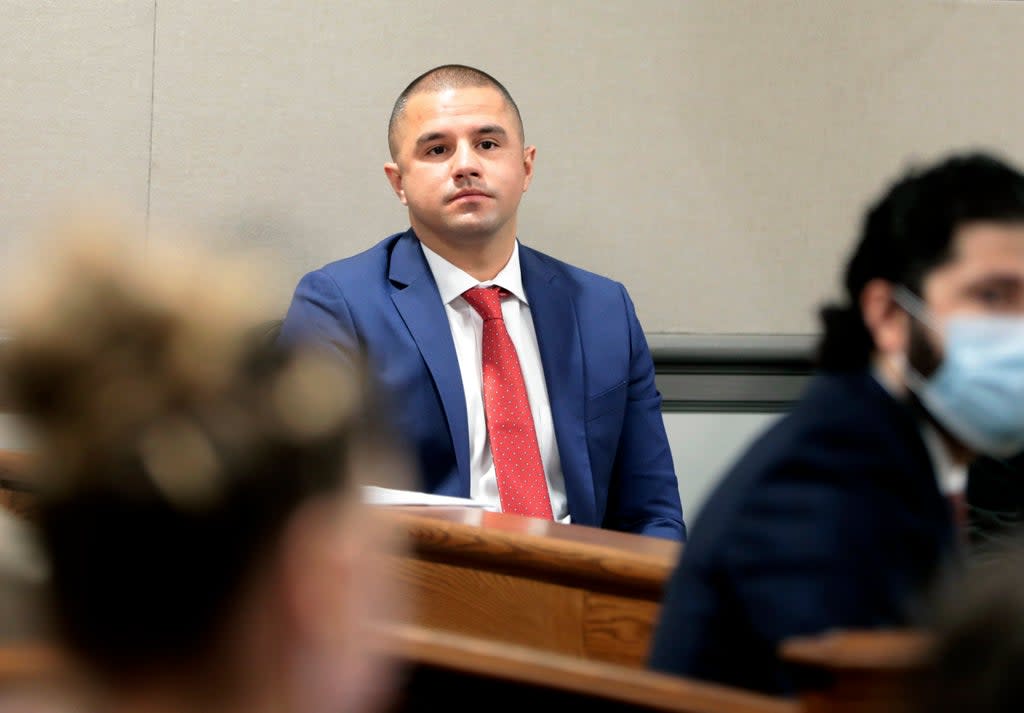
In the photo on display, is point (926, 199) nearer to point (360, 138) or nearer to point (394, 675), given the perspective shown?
point (394, 675)

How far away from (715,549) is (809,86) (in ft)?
7.75

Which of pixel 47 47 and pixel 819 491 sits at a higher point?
pixel 47 47

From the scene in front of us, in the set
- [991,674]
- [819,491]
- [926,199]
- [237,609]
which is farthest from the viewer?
[926,199]

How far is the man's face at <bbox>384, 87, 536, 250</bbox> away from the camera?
112 inches

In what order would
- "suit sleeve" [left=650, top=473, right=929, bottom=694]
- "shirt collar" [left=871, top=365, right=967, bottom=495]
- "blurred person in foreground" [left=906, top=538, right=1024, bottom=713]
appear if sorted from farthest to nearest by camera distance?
"shirt collar" [left=871, top=365, right=967, bottom=495], "suit sleeve" [left=650, top=473, right=929, bottom=694], "blurred person in foreground" [left=906, top=538, right=1024, bottom=713]

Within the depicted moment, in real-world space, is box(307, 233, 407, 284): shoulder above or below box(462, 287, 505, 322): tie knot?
above

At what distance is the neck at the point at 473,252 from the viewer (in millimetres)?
2867

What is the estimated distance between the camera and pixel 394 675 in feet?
3.27

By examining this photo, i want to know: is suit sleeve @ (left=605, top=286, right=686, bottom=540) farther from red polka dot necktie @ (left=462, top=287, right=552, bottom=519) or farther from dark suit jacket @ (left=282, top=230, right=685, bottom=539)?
red polka dot necktie @ (left=462, top=287, right=552, bottom=519)

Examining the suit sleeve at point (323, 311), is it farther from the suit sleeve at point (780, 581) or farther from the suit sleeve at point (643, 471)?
the suit sleeve at point (780, 581)

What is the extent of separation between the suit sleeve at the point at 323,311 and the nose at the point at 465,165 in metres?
0.35

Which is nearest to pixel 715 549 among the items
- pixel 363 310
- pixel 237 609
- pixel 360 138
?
pixel 237 609

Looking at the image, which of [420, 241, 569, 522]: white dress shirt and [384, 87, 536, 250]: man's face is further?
[384, 87, 536, 250]: man's face

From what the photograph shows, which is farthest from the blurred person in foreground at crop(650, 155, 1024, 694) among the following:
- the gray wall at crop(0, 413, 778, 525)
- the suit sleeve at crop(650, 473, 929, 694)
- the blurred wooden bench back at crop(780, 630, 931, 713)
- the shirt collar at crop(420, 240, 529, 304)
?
the gray wall at crop(0, 413, 778, 525)
